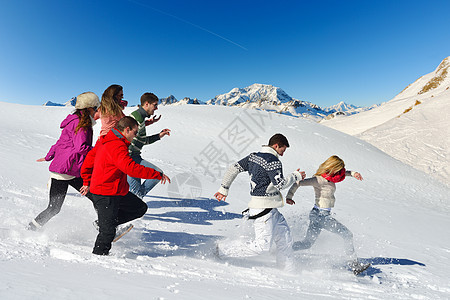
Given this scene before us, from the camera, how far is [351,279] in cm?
355

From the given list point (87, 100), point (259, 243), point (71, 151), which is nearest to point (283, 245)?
point (259, 243)

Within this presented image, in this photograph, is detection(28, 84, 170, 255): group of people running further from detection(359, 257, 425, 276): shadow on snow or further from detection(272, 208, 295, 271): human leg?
detection(359, 257, 425, 276): shadow on snow

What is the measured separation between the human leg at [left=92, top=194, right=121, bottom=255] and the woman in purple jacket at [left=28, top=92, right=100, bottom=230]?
695 mm

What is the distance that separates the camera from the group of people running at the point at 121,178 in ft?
9.59

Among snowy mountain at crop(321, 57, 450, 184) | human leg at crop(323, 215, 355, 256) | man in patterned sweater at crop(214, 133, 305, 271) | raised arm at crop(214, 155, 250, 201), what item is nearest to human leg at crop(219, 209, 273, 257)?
man in patterned sweater at crop(214, 133, 305, 271)

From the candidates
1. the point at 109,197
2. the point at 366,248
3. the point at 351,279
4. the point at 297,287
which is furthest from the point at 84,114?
the point at 366,248

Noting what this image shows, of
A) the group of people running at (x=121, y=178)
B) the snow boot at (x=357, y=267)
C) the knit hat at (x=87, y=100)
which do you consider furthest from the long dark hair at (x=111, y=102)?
the snow boot at (x=357, y=267)

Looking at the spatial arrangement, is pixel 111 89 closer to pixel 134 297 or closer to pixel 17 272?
pixel 17 272

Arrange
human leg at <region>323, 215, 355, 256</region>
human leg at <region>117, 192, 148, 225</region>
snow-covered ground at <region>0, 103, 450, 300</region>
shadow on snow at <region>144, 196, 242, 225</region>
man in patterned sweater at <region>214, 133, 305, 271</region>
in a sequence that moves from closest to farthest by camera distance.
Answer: snow-covered ground at <region>0, 103, 450, 300</region> → human leg at <region>117, 192, 148, 225</region> → man in patterned sweater at <region>214, 133, 305, 271</region> → human leg at <region>323, 215, 355, 256</region> → shadow on snow at <region>144, 196, 242, 225</region>

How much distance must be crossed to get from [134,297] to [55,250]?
4.57ft

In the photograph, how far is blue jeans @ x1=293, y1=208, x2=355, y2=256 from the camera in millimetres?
3840

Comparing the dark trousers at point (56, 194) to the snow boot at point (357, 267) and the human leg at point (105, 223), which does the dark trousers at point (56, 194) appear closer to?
the human leg at point (105, 223)

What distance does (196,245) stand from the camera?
13.1 feet

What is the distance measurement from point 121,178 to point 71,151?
0.87 meters
